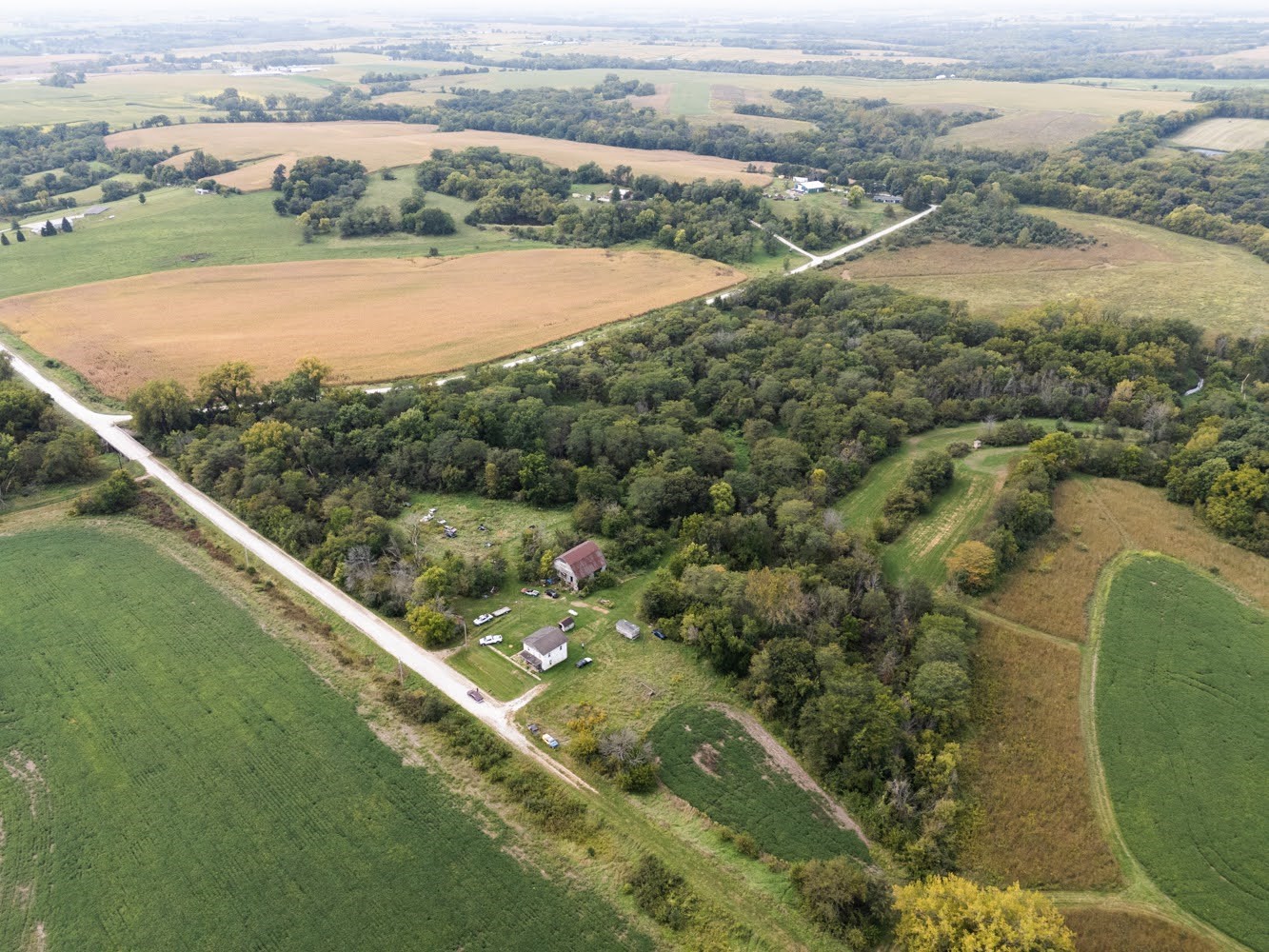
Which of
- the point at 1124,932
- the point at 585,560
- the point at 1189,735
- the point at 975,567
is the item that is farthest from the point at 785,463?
the point at 1124,932

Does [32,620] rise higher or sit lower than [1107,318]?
lower

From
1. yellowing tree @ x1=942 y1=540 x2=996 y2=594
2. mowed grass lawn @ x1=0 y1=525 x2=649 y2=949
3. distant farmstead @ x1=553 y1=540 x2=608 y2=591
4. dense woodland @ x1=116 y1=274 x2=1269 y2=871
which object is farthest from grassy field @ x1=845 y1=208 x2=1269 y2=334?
mowed grass lawn @ x1=0 y1=525 x2=649 y2=949

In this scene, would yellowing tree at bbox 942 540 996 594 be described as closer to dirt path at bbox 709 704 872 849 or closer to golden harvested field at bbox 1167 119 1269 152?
dirt path at bbox 709 704 872 849

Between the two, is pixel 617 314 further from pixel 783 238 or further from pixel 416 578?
pixel 416 578

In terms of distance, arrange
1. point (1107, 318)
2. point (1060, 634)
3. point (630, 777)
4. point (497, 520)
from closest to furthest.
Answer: point (630, 777) < point (1060, 634) < point (497, 520) < point (1107, 318)

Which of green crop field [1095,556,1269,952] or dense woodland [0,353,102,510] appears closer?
green crop field [1095,556,1269,952]

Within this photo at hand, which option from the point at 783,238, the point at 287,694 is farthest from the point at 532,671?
the point at 783,238

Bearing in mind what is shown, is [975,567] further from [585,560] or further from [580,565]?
[580,565]
